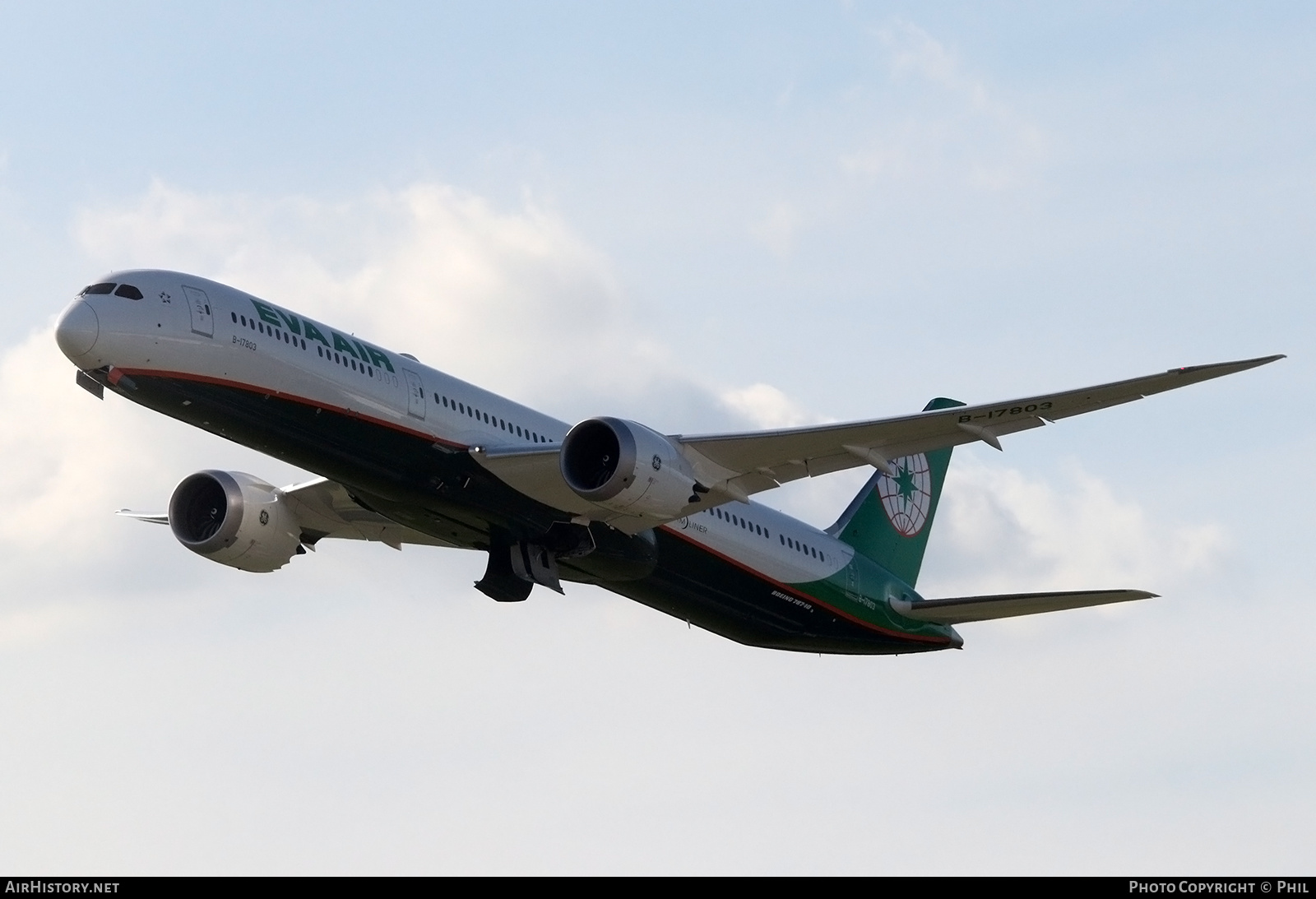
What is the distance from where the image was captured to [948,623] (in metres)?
47.0

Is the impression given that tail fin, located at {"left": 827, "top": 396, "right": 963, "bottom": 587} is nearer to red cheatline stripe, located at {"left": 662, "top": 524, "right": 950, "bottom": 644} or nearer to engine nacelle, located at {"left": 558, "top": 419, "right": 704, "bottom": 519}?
red cheatline stripe, located at {"left": 662, "top": 524, "right": 950, "bottom": 644}

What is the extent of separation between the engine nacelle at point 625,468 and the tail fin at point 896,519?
11.6 m

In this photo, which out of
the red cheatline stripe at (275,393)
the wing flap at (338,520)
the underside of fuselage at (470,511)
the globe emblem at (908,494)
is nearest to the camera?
the red cheatline stripe at (275,393)

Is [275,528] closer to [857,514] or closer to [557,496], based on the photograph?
[557,496]

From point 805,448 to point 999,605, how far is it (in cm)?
917

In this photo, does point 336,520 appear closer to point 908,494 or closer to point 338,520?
point 338,520

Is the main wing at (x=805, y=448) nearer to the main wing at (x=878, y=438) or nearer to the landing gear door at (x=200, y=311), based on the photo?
the main wing at (x=878, y=438)

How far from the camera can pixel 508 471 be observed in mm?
37375

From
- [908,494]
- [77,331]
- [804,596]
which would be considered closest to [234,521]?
[77,331]

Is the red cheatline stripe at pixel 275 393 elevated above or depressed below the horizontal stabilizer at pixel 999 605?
below

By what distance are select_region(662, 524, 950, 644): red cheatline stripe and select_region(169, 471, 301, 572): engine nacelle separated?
983 cm

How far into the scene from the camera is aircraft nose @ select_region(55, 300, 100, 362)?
33.3 metres

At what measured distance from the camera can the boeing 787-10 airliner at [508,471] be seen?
112ft

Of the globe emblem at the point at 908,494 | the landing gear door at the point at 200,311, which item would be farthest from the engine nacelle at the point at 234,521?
the globe emblem at the point at 908,494
